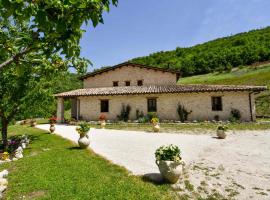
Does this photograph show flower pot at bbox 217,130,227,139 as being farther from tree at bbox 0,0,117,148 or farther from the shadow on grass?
tree at bbox 0,0,117,148

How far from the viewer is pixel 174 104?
25859 mm

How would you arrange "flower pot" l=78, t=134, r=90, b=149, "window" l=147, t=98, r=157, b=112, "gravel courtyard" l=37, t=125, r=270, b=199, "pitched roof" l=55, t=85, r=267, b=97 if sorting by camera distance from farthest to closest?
"window" l=147, t=98, r=157, b=112
"pitched roof" l=55, t=85, r=267, b=97
"flower pot" l=78, t=134, r=90, b=149
"gravel courtyard" l=37, t=125, r=270, b=199

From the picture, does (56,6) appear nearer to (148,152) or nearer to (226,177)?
(226,177)

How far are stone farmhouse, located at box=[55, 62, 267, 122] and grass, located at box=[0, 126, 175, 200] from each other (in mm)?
16731

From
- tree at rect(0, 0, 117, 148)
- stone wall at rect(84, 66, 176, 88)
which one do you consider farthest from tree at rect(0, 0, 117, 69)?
stone wall at rect(84, 66, 176, 88)

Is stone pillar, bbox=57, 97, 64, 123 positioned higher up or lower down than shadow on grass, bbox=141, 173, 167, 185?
higher up

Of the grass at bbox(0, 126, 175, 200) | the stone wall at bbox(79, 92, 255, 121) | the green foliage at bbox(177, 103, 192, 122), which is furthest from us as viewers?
the green foliage at bbox(177, 103, 192, 122)

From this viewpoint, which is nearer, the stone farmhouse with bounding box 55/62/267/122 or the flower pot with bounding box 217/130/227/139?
the flower pot with bounding box 217/130/227/139

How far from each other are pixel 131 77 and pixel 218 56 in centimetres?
4285

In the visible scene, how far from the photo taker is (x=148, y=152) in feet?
36.9

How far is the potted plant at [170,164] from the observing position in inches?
276

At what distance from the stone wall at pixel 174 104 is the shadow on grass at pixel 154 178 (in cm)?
1845

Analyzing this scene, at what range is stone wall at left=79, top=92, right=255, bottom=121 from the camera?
24.3m

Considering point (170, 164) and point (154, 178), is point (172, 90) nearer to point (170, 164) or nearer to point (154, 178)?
point (154, 178)
